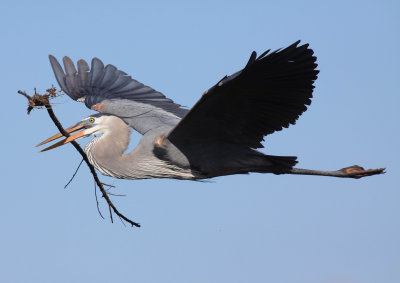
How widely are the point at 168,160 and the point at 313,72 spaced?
176 cm

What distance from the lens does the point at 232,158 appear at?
6578 mm

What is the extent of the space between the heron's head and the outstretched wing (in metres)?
0.94

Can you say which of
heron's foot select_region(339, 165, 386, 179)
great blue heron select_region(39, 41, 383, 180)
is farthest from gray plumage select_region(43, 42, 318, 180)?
heron's foot select_region(339, 165, 386, 179)

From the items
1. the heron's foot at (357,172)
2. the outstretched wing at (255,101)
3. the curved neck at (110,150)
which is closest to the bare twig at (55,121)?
the curved neck at (110,150)

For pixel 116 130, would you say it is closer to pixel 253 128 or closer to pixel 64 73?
pixel 253 128

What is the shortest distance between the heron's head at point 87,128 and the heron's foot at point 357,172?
2811 millimetres

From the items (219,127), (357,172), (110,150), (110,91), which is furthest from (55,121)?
(357,172)

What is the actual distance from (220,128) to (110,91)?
2.99 m

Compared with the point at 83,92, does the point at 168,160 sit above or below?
below

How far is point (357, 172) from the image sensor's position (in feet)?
23.7

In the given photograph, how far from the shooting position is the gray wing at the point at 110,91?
7.95 m

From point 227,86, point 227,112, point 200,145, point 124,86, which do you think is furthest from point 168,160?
point 124,86

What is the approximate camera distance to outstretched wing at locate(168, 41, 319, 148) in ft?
18.3

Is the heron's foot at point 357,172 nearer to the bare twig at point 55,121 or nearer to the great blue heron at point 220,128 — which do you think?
the great blue heron at point 220,128
